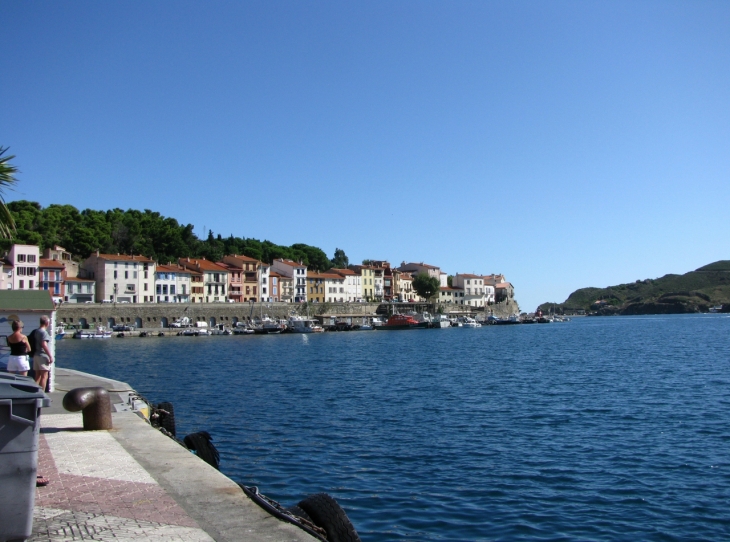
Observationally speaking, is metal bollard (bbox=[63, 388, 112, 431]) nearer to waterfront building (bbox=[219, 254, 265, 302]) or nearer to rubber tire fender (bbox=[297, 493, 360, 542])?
rubber tire fender (bbox=[297, 493, 360, 542])

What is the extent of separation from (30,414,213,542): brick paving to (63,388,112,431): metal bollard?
125 centimetres

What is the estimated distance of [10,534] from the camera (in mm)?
6387

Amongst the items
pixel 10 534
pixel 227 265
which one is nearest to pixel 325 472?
pixel 10 534

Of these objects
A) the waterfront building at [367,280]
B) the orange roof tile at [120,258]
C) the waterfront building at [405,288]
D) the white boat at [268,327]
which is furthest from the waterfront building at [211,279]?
the waterfront building at [405,288]

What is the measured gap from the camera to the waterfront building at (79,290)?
334ft

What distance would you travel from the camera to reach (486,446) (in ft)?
60.3

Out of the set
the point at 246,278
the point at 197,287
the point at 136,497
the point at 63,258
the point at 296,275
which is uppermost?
the point at 63,258

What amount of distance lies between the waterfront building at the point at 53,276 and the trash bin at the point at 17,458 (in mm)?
97476

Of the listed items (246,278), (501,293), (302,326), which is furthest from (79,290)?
(501,293)

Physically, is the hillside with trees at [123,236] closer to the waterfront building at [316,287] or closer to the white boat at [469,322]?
the waterfront building at [316,287]

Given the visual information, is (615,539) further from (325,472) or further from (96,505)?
(96,505)

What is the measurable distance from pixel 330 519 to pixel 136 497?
2549 mm

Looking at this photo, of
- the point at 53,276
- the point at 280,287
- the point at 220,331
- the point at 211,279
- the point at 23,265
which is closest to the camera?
the point at 23,265

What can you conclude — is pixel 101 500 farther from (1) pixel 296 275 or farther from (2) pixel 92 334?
(1) pixel 296 275
